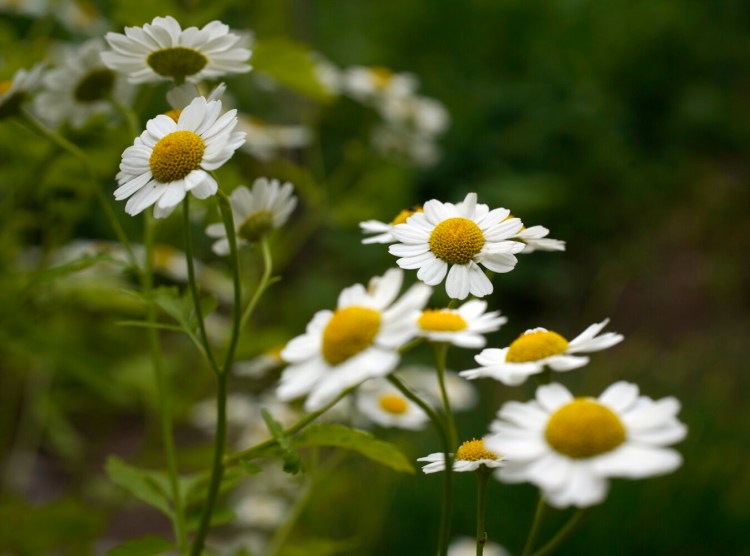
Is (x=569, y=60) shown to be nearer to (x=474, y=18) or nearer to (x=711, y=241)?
(x=474, y=18)

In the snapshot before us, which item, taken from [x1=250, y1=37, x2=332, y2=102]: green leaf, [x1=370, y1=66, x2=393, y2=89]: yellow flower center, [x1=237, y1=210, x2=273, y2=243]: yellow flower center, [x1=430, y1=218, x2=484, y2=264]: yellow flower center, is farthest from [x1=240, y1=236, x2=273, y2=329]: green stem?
[x1=370, y1=66, x2=393, y2=89]: yellow flower center

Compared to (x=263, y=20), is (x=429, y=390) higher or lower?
lower

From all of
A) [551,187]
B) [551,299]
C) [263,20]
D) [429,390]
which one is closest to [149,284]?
[429,390]

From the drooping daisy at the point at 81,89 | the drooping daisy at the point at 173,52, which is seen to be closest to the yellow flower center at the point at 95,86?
the drooping daisy at the point at 81,89

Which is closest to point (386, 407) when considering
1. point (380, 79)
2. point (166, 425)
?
point (166, 425)

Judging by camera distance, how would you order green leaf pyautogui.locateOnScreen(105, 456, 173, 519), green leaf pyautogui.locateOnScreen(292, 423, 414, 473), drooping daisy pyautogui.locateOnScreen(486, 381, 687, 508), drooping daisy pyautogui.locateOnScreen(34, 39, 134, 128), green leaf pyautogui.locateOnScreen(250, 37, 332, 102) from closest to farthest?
drooping daisy pyautogui.locateOnScreen(486, 381, 687, 508) → green leaf pyautogui.locateOnScreen(292, 423, 414, 473) → green leaf pyautogui.locateOnScreen(105, 456, 173, 519) → drooping daisy pyautogui.locateOnScreen(34, 39, 134, 128) → green leaf pyautogui.locateOnScreen(250, 37, 332, 102)

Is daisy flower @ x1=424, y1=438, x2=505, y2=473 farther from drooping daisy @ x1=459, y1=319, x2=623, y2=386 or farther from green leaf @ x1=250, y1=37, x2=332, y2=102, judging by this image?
green leaf @ x1=250, y1=37, x2=332, y2=102

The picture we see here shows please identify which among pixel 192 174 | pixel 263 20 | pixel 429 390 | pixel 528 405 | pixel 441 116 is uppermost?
pixel 263 20
